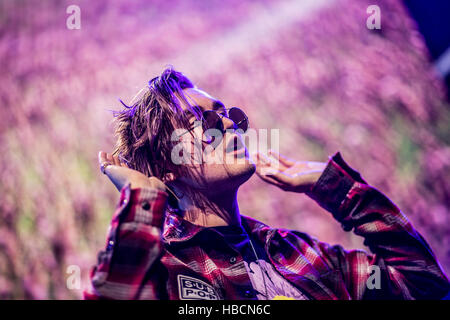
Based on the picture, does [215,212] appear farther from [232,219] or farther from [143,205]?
A: [143,205]

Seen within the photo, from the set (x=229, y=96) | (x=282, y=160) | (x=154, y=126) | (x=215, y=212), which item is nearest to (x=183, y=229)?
(x=215, y=212)

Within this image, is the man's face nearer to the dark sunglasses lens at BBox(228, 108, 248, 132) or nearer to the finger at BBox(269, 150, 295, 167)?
the dark sunglasses lens at BBox(228, 108, 248, 132)

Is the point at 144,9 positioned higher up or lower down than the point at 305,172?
higher up

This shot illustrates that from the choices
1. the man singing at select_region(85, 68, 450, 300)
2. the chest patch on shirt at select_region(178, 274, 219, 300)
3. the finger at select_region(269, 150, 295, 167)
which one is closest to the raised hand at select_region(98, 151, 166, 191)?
the man singing at select_region(85, 68, 450, 300)

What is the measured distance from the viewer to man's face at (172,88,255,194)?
2.89 ft

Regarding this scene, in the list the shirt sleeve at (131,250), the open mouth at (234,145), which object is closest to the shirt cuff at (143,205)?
the shirt sleeve at (131,250)

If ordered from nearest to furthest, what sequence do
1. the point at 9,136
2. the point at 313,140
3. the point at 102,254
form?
the point at 102,254, the point at 9,136, the point at 313,140

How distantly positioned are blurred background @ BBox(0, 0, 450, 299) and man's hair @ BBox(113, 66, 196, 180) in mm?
585

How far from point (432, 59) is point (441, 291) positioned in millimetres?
1733

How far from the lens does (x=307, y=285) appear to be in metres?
0.87

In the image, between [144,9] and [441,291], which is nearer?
[441,291]

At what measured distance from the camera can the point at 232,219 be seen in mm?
966

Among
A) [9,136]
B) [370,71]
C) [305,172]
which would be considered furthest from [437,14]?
[9,136]

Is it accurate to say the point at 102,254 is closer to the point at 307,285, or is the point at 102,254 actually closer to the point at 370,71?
the point at 307,285
